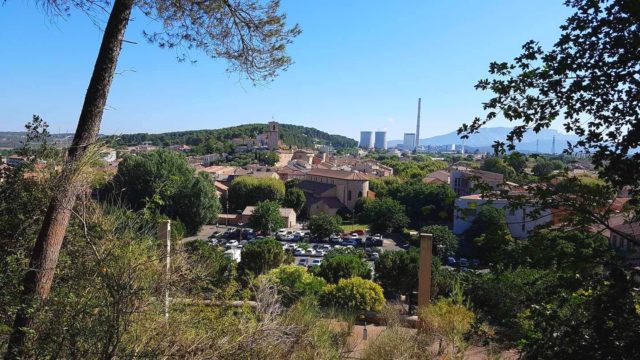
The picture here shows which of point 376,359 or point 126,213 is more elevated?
point 126,213

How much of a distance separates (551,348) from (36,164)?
149 inches

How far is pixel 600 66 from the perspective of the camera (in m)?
2.14

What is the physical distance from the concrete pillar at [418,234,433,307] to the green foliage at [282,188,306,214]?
31.6 m

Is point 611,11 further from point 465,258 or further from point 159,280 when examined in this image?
point 465,258

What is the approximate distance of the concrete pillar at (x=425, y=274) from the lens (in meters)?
7.86

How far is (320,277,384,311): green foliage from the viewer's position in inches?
431

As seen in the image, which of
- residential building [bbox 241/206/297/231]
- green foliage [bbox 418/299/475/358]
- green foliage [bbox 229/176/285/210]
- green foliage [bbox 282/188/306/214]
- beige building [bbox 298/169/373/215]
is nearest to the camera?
green foliage [bbox 418/299/475/358]

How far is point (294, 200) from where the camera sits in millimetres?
39531

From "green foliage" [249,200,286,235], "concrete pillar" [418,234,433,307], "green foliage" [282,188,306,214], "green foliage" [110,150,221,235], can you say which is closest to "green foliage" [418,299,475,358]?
"concrete pillar" [418,234,433,307]

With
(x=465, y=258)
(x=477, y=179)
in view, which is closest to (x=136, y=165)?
(x=465, y=258)

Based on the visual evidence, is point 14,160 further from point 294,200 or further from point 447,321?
point 294,200

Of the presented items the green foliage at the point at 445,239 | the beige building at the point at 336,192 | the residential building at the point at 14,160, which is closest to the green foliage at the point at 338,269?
the green foliage at the point at 445,239

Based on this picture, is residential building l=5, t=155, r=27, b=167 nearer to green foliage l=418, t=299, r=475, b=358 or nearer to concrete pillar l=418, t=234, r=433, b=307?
green foliage l=418, t=299, r=475, b=358

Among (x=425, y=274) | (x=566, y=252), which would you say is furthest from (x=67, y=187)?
(x=425, y=274)
